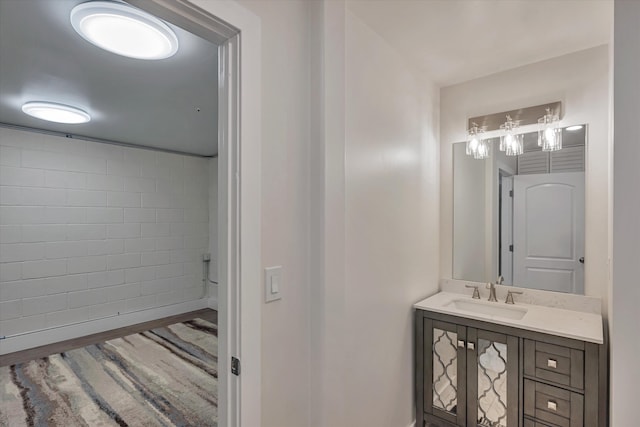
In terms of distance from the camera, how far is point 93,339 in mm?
3840

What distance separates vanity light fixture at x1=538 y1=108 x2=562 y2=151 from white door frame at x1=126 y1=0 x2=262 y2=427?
6.56 feet

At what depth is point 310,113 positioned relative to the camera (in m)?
1.39

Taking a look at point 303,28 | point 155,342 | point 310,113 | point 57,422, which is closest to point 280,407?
point 310,113

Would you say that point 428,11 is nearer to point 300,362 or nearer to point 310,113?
point 310,113

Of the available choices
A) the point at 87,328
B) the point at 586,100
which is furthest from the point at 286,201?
the point at 87,328

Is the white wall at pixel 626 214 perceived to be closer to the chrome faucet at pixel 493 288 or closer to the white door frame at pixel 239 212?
the chrome faucet at pixel 493 288

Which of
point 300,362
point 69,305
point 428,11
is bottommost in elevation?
point 69,305

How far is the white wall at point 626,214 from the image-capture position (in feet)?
4.03

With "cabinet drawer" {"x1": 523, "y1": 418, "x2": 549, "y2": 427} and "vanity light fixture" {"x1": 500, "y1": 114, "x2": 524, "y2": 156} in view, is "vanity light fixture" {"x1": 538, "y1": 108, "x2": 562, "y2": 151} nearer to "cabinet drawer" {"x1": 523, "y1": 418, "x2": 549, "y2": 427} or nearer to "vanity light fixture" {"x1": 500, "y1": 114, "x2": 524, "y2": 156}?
"vanity light fixture" {"x1": 500, "y1": 114, "x2": 524, "y2": 156}

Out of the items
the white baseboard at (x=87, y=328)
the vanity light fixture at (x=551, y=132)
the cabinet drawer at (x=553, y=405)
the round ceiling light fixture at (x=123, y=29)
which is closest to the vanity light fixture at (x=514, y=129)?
the vanity light fixture at (x=551, y=132)

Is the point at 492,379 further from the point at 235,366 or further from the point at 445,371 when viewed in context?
the point at 235,366

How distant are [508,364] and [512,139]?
4.86 ft

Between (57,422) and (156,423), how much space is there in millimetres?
707

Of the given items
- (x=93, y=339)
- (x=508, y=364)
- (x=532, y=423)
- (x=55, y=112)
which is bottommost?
(x=93, y=339)
